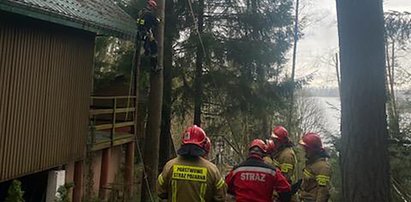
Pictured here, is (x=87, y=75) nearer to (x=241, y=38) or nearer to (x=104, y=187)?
(x=104, y=187)

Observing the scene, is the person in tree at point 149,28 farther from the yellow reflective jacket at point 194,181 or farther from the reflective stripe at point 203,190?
the reflective stripe at point 203,190

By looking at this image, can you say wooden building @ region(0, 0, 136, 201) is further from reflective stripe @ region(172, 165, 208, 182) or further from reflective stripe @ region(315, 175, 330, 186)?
reflective stripe @ region(315, 175, 330, 186)

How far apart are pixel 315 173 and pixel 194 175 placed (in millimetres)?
2316

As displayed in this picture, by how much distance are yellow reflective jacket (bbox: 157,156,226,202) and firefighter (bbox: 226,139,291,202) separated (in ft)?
2.13

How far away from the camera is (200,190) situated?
4594 millimetres

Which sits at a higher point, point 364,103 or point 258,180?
point 364,103

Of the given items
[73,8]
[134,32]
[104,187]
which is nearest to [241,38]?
[134,32]

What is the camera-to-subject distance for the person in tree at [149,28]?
862cm

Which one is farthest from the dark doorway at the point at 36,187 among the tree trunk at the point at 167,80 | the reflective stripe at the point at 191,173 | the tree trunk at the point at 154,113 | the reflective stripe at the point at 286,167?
the tree trunk at the point at 167,80

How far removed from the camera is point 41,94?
819 cm

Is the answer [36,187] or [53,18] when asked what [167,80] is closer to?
[36,187]

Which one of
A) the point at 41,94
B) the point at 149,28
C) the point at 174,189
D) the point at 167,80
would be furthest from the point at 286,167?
the point at 167,80

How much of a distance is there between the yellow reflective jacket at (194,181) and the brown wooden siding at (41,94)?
389 centimetres

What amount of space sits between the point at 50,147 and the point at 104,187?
4161 millimetres
